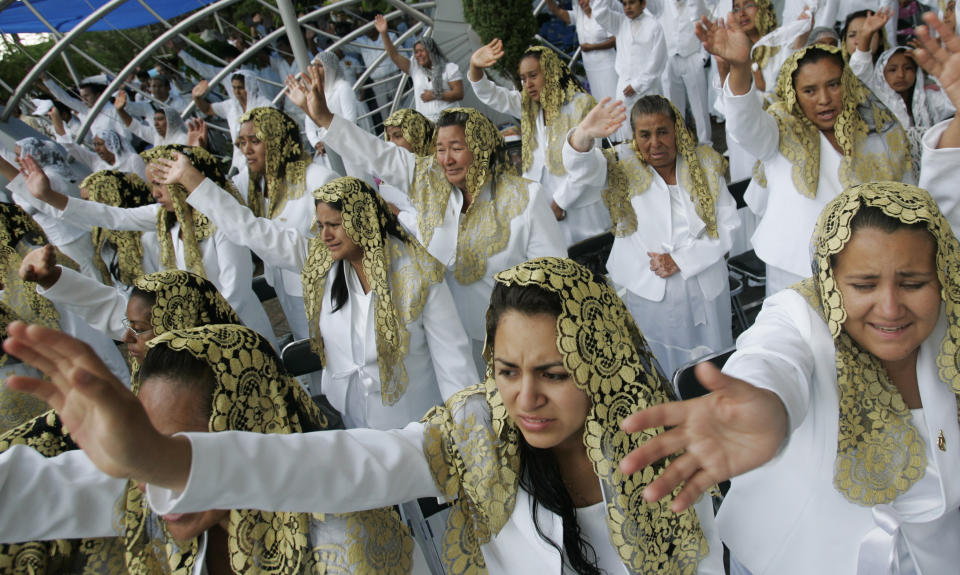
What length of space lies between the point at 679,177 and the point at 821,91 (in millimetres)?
662

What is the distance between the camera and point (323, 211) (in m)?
2.30

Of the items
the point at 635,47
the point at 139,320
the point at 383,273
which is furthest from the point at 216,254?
the point at 635,47

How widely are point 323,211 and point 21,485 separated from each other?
4.29 feet

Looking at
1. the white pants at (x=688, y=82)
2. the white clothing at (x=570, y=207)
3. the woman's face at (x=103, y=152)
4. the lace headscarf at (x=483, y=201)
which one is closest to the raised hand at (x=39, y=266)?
the lace headscarf at (x=483, y=201)

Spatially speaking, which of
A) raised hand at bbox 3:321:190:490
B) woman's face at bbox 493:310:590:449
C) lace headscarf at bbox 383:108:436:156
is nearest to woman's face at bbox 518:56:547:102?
lace headscarf at bbox 383:108:436:156

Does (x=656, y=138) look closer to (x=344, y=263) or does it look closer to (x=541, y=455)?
(x=344, y=263)

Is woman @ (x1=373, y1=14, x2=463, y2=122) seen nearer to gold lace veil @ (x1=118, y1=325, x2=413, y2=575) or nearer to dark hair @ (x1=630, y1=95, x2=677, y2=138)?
dark hair @ (x1=630, y1=95, x2=677, y2=138)

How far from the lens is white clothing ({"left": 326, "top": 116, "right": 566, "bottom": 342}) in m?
2.81

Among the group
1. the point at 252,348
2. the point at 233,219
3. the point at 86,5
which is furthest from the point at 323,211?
the point at 86,5

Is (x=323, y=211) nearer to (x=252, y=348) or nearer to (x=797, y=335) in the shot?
(x=252, y=348)

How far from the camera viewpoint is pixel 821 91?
2408 millimetres

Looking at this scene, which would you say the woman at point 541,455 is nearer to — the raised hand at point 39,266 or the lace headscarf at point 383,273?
the lace headscarf at point 383,273

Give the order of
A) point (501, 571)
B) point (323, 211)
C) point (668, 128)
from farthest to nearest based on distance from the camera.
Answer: point (668, 128), point (323, 211), point (501, 571)

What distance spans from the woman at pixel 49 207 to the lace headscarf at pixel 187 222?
0.78m
